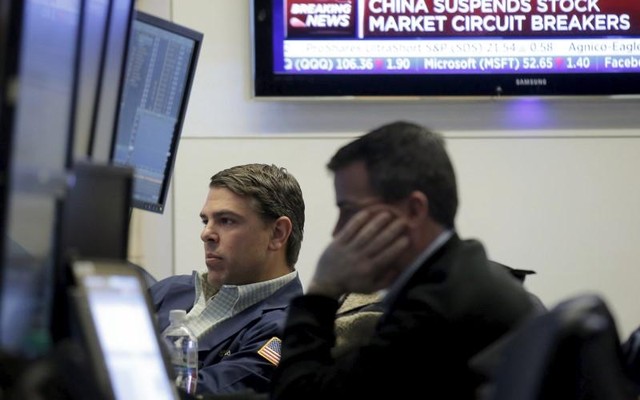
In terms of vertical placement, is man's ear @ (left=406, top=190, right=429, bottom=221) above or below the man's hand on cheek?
above

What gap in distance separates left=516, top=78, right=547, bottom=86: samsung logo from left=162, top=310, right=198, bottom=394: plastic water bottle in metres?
1.76

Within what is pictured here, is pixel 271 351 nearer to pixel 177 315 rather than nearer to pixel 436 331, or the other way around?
pixel 177 315

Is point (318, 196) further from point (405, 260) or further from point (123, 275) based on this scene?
point (123, 275)

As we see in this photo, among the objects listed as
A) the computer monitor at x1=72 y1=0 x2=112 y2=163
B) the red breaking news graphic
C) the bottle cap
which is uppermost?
the red breaking news graphic

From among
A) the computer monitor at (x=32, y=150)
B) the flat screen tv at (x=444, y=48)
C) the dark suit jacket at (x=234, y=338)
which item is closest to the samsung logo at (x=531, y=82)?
the flat screen tv at (x=444, y=48)

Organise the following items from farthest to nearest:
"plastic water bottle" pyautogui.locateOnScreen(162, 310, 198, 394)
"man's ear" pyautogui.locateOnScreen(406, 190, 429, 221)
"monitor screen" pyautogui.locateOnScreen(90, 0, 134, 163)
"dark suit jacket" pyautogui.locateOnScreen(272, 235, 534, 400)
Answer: "plastic water bottle" pyautogui.locateOnScreen(162, 310, 198, 394)
"man's ear" pyautogui.locateOnScreen(406, 190, 429, 221)
"dark suit jacket" pyautogui.locateOnScreen(272, 235, 534, 400)
"monitor screen" pyautogui.locateOnScreen(90, 0, 134, 163)

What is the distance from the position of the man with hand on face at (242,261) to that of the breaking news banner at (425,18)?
1.08 meters

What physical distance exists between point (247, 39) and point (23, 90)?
2.90 meters

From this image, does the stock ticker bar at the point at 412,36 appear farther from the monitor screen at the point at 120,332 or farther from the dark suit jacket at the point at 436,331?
the monitor screen at the point at 120,332

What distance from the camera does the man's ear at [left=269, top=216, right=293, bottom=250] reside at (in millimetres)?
3020

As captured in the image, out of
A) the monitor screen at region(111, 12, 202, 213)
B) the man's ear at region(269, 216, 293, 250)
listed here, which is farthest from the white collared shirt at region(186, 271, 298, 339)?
the monitor screen at region(111, 12, 202, 213)

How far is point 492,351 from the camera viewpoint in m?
1.34

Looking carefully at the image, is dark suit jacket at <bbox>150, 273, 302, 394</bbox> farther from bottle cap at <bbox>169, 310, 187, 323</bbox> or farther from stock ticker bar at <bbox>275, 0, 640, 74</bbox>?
stock ticker bar at <bbox>275, 0, 640, 74</bbox>

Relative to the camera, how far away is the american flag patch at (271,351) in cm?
258
